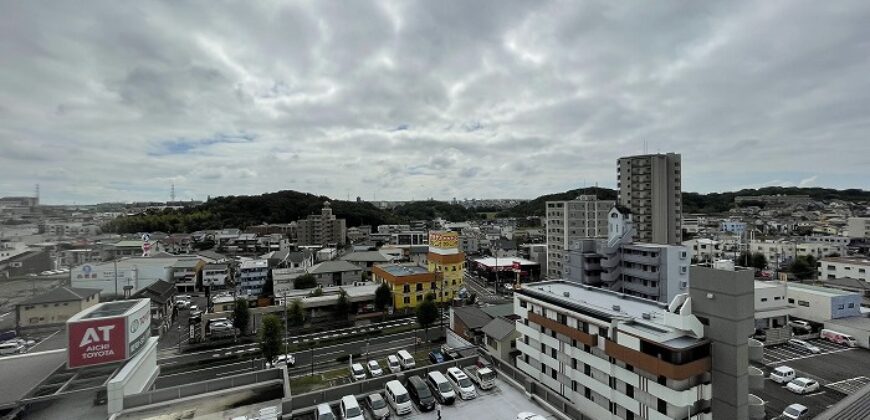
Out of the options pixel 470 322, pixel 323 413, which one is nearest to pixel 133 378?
pixel 323 413

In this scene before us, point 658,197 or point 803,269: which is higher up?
point 658,197

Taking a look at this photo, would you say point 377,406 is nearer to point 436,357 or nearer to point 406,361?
point 406,361

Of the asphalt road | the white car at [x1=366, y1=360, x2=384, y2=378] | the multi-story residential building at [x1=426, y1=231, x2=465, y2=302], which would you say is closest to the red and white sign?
the asphalt road

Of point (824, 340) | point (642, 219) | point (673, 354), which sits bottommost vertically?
point (824, 340)

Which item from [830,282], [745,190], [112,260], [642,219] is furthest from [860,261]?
[745,190]

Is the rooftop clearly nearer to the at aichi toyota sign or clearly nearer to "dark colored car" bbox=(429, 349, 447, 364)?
Answer: "dark colored car" bbox=(429, 349, 447, 364)

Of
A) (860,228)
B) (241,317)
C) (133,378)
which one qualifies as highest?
(860,228)

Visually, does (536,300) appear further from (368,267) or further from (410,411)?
(368,267)

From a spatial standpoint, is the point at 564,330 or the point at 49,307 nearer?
the point at 564,330
